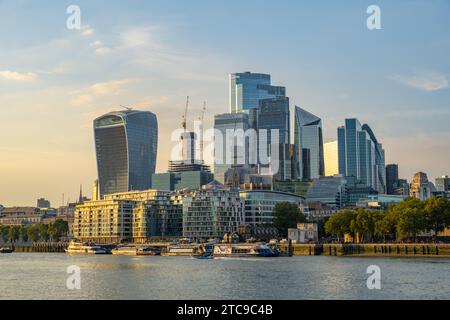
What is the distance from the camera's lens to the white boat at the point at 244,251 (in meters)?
147

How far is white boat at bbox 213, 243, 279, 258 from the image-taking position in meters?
147

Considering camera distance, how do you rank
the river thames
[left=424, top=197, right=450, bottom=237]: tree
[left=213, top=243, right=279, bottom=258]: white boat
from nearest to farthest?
the river thames
[left=424, top=197, right=450, bottom=237]: tree
[left=213, top=243, right=279, bottom=258]: white boat

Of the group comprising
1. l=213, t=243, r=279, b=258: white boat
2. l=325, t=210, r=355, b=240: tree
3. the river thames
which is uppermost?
l=325, t=210, r=355, b=240: tree

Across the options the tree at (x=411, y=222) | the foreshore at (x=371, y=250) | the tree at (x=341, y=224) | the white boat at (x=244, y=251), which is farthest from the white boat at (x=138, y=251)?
the tree at (x=411, y=222)

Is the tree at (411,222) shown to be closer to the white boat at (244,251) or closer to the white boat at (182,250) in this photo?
the white boat at (244,251)

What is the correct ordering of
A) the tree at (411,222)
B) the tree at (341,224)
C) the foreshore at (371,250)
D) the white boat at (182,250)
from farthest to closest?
1. the white boat at (182,250)
2. the tree at (341,224)
3. the tree at (411,222)
4. the foreshore at (371,250)

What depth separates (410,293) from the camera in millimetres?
64000

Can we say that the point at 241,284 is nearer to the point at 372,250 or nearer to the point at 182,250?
the point at 372,250

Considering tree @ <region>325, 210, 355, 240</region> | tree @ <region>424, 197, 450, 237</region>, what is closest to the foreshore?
tree @ <region>325, 210, 355, 240</region>

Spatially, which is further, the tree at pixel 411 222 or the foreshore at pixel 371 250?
the tree at pixel 411 222

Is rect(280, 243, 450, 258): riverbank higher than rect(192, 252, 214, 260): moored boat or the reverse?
higher

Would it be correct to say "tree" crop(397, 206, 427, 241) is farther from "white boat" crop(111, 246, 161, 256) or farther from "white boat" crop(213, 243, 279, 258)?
"white boat" crop(111, 246, 161, 256)

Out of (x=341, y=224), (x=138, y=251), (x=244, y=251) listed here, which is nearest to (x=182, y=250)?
(x=138, y=251)
